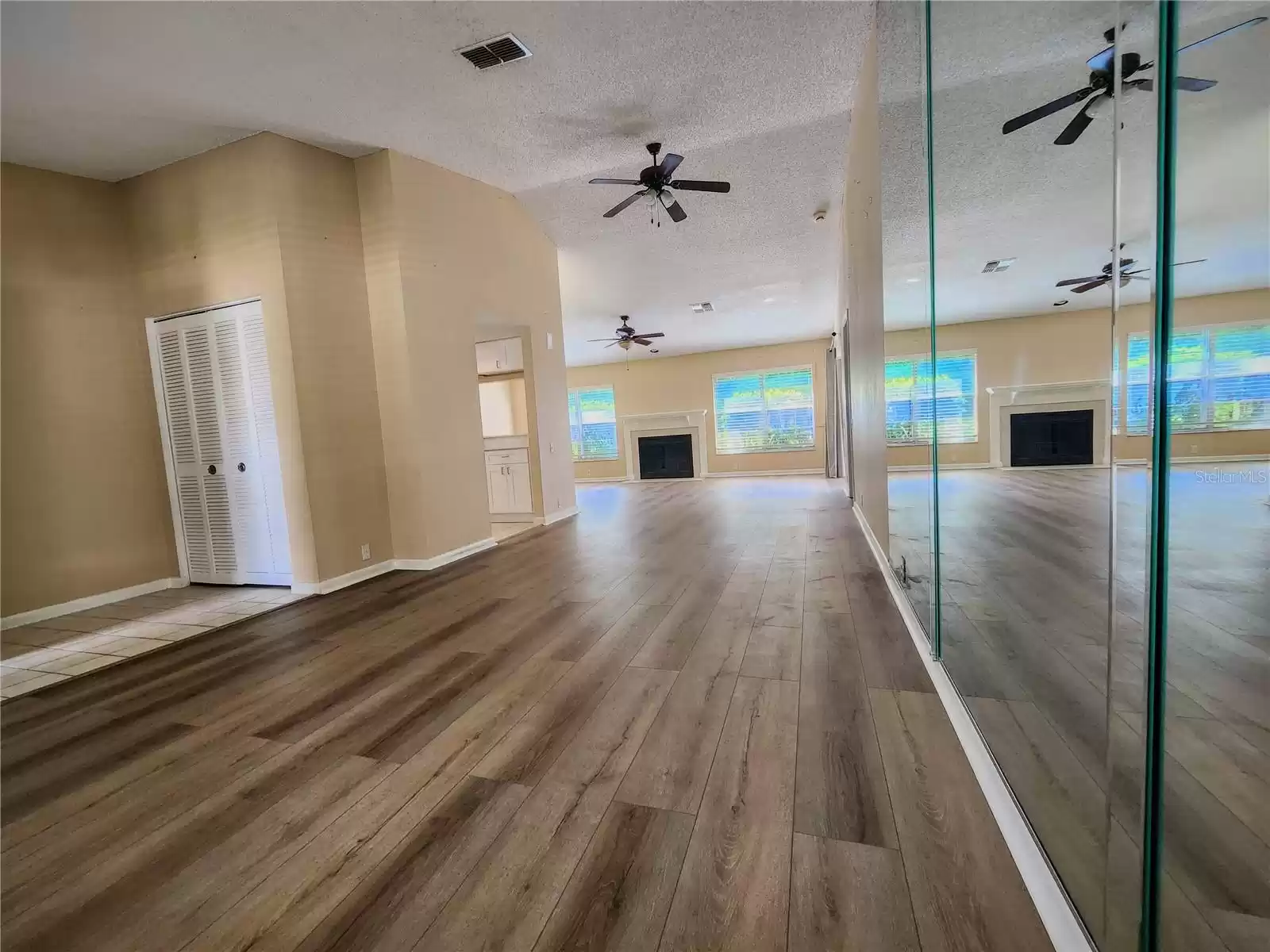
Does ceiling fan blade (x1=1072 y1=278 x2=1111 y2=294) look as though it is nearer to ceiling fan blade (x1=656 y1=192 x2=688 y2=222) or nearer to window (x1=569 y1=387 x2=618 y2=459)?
ceiling fan blade (x1=656 y1=192 x2=688 y2=222)

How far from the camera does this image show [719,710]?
1.73 meters

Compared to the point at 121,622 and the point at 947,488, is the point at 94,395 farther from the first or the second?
the point at 947,488

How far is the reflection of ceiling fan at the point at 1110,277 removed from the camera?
27.8 inches

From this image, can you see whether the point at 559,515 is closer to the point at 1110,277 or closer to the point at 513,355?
the point at 513,355

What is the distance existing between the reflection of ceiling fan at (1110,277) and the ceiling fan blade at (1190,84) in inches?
8.1

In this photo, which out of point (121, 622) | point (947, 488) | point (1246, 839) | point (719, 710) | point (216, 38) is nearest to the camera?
point (1246, 839)

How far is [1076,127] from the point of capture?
1.23m

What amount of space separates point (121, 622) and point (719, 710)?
3.91 meters

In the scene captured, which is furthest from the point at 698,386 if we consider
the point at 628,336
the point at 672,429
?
the point at 628,336

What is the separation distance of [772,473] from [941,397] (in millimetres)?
8774

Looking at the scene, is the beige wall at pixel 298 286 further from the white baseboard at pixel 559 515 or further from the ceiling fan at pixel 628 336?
the ceiling fan at pixel 628 336

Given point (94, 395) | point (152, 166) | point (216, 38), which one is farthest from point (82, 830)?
point (152, 166)

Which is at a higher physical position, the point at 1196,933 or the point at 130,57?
the point at 130,57

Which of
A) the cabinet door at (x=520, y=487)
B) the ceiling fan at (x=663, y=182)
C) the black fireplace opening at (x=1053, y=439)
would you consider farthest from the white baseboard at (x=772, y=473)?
the black fireplace opening at (x=1053, y=439)
